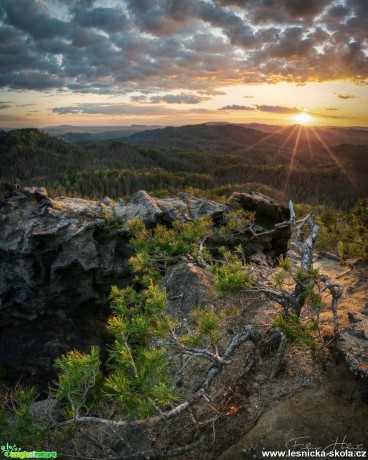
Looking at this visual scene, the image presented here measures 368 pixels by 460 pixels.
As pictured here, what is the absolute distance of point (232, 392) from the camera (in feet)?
17.9

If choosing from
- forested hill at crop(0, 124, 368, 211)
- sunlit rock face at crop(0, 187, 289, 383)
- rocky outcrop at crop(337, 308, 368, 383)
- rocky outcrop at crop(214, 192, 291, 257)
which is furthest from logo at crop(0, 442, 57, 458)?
forested hill at crop(0, 124, 368, 211)

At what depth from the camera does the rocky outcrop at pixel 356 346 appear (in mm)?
4754

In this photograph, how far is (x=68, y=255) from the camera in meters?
15.2

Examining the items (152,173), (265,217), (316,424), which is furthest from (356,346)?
(152,173)

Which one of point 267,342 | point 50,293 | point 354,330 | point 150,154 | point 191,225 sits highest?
point 150,154

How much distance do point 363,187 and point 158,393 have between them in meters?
116

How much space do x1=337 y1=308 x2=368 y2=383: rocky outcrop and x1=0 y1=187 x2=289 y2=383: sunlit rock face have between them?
8.38 meters

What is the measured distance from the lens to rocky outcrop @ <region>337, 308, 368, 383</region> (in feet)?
15.6

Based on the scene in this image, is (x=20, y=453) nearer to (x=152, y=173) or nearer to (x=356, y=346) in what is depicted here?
(x=356, y=346)

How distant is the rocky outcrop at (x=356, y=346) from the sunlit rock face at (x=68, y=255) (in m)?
8.38

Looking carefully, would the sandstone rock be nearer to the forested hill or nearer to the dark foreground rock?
the dark foreground rock

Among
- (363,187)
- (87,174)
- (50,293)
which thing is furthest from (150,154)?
(50,293)

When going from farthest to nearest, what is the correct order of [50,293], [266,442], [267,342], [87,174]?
[87,174]
[50,293]
[267,342]
[266,442]

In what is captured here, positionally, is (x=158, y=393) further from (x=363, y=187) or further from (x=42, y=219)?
(x=363, y=187)
